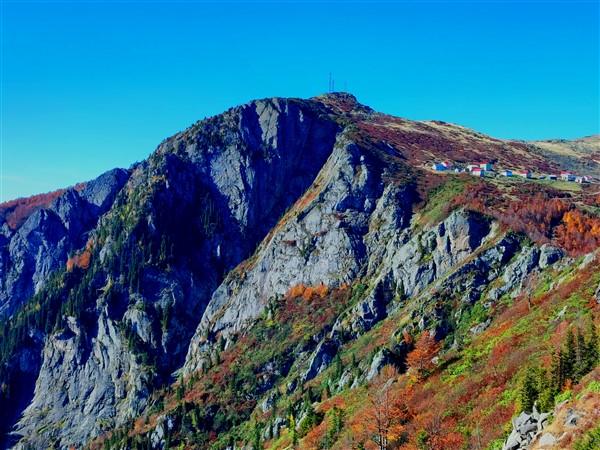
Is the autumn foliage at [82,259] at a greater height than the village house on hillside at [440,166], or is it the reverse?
the autumn foliage at [82,259]

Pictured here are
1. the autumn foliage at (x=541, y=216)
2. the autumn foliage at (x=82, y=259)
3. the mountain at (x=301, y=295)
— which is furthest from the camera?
the autumn foliage at (x=82, y=259)

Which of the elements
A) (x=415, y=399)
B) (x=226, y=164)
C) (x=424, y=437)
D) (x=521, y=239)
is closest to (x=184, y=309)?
(x=226, y=164)

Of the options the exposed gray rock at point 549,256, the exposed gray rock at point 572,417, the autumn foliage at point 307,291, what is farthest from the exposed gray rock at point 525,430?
the autumn foliage at point 307,291

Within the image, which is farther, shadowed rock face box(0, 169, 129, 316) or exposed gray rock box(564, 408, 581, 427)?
shadowed rock face box(0, 169, 129, 316)

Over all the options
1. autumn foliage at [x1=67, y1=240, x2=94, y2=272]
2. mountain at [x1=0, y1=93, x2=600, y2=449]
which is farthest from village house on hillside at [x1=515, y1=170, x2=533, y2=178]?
autumn foliage at [x1=67, y1=240, x2=94, y2=272]

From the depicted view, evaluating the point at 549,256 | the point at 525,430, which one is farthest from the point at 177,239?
the point at 525,430

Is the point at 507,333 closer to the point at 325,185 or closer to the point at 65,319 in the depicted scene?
the point at 325,185

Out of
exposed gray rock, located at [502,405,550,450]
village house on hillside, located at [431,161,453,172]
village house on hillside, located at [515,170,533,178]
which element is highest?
village house on hillside, located at [431,161,453,172]

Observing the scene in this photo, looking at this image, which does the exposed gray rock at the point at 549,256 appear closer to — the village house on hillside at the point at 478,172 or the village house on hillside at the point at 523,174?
the village house on hillside at the point at 478,172

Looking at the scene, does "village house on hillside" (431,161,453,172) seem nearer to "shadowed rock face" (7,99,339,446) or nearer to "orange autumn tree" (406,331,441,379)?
"shadowed rock face" (7,99,339,446)
